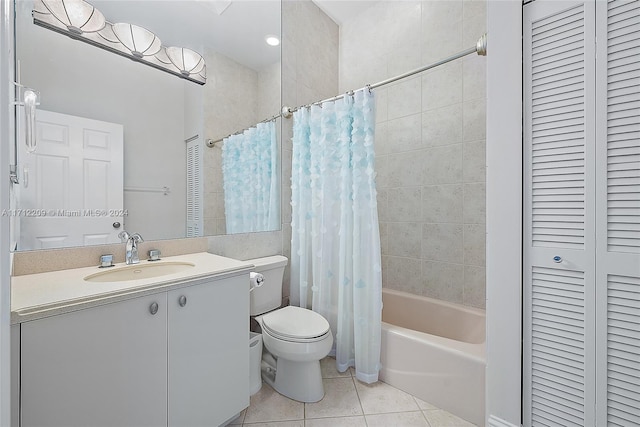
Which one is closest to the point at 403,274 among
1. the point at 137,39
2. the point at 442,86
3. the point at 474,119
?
the point at 474,119

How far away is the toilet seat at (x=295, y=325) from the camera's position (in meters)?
1.50

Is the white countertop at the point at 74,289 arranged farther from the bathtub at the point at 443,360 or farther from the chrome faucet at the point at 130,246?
the bathtub at the point at 443,360

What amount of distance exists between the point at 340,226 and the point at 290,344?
2.51 feet

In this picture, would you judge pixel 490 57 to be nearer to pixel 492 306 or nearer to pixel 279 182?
pixel 492 306

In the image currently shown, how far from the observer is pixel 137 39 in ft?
4.63

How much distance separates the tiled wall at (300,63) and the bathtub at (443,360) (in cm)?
98

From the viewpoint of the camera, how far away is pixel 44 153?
114 centimetres

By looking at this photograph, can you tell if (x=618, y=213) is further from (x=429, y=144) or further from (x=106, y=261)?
(x=106, y=261)

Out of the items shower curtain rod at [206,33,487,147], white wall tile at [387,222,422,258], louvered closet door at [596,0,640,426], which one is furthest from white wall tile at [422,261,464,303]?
shower curtain rod at [206,33,487,147]

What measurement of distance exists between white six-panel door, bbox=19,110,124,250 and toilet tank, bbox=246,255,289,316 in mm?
806

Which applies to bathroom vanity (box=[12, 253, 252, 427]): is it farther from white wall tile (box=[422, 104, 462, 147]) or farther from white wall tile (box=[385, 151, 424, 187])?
white wall tile (box=[422, 104, 462, 147])

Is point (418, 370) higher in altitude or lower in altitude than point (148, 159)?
lower

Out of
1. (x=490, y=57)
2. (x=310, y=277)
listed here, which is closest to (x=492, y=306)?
(x=490, y=57)

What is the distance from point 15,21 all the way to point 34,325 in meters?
1.19
